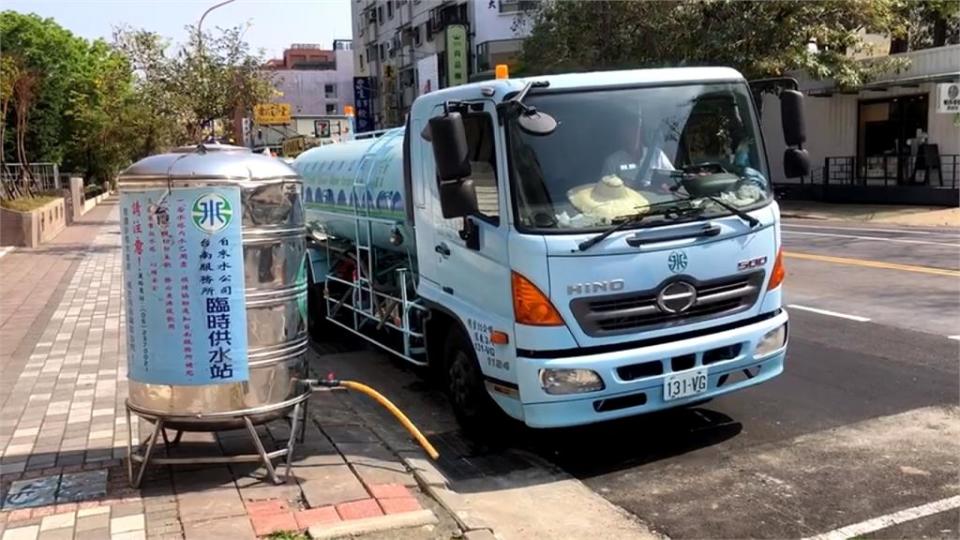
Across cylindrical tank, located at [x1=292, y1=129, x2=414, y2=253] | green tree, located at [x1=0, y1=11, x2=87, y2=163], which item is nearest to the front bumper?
cylindrical tank, located at [x1=292, y1=129, x2=414, y2=253]

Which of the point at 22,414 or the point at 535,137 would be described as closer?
the point at 535,137

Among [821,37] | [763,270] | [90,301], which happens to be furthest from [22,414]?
[821,37]

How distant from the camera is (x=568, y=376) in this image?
17.7 ft

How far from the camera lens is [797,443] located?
19.7ft

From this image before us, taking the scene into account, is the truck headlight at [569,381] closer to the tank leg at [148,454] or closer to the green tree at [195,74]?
the tank leg at [148,454]

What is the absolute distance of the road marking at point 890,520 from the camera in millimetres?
A: 4551

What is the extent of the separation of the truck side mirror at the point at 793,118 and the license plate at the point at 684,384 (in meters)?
1.88

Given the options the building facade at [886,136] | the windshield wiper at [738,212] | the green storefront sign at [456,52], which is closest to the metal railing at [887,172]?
the building facade at [886,136]

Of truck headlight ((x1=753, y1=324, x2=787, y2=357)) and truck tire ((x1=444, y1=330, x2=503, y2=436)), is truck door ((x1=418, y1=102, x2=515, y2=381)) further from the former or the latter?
truck headlight ((x1=753, y1=324, x2=787, y2=357))

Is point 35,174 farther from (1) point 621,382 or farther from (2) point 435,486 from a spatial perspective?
(1) point 621,382

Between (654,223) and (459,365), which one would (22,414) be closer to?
(459,365)

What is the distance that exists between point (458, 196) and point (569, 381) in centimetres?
134

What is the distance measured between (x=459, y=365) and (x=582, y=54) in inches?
913

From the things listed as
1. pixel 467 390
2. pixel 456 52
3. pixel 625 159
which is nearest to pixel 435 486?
pixel 467 390
